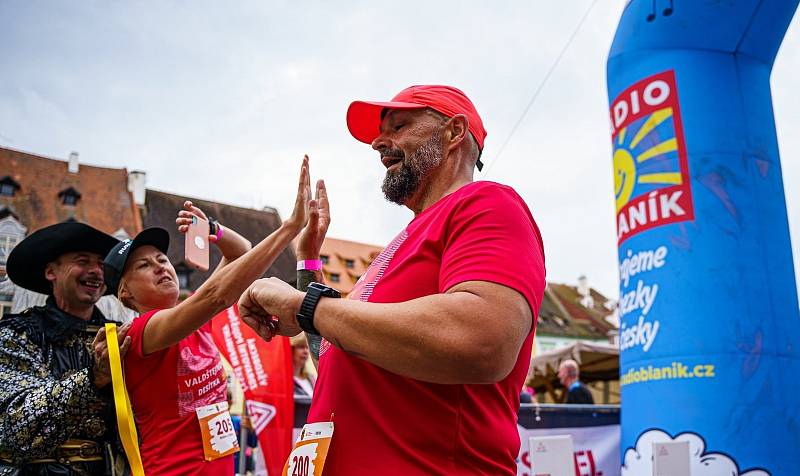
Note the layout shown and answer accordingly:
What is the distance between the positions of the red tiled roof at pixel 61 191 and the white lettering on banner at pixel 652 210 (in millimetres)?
26105

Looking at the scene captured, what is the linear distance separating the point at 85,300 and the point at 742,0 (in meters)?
5.66

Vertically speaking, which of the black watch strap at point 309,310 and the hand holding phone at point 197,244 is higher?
the hand holding phone at point 197,244

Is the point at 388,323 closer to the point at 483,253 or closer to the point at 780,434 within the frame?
the point at 483,253

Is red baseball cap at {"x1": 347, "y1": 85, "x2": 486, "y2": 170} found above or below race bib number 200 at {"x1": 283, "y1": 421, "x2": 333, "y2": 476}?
above

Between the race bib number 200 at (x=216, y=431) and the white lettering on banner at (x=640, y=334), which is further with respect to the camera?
the white lettering on banner at (x=640, y=334)

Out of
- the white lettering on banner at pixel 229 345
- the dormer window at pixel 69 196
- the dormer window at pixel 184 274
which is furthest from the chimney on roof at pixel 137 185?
the white lettering on banner at pixel 229 345

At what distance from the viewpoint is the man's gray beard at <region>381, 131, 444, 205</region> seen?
6.27ft

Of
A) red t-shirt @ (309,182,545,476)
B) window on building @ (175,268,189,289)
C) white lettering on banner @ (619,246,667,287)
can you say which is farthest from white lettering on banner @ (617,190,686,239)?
window on building @ (175,268,189,289)

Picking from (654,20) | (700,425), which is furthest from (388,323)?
(654,20)

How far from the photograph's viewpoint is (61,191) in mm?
29125

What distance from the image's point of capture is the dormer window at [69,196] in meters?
29.0

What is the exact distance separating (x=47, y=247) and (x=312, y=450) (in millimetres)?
2231

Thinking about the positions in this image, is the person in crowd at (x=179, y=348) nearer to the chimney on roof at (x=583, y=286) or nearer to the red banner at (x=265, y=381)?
the red banner at (x=265, y=381)

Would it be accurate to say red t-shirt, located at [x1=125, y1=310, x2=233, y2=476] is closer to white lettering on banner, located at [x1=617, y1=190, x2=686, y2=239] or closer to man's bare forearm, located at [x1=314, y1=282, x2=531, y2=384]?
man's bare forearm, located at [x1=314, y1=282, x2=531, y2=384]
